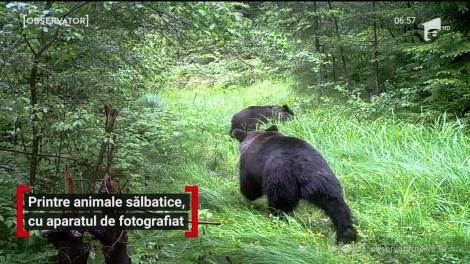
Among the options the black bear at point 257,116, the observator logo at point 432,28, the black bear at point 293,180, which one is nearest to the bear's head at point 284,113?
the black bear at point 257,116

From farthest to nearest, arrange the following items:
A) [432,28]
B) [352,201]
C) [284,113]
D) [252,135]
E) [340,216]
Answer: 1. [284,113]
2. [432,28]
3. [252,135]
4. [352,201]
5. [340,216]

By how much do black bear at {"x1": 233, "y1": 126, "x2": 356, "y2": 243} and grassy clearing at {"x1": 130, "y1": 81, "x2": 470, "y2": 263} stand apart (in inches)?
Result: 7.1

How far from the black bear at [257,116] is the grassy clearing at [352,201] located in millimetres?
674

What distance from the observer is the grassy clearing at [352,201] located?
147 inches

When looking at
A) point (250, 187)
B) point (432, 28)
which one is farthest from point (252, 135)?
point (432, 28)

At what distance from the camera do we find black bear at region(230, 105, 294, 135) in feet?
28.1

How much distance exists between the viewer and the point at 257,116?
348 inches

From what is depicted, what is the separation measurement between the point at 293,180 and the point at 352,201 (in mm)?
921

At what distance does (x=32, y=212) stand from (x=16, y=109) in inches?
33.9

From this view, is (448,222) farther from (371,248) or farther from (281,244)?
(281,244)

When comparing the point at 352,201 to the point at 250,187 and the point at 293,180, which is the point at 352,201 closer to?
the point at 293,180

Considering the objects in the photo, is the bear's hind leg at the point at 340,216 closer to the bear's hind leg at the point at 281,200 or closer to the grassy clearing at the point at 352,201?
the grassy clearing at the point at 352,201

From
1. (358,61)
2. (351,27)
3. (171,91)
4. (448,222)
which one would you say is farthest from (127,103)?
(171,91)

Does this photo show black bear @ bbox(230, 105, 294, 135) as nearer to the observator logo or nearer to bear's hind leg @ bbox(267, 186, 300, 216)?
the observator logo
